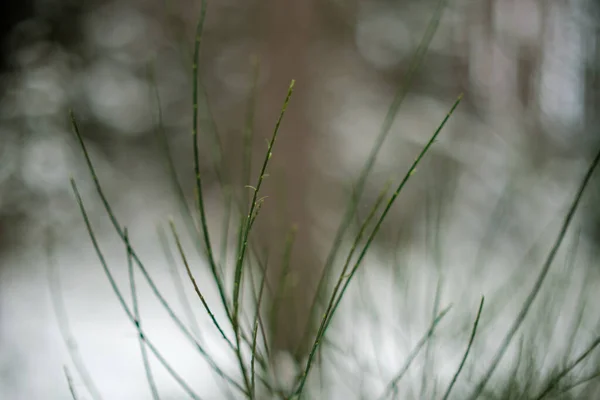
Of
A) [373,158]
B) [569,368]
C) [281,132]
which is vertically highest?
[281,132]

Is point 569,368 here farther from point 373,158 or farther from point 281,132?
point 281,132

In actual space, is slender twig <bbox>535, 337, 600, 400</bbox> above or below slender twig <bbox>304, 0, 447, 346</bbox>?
below

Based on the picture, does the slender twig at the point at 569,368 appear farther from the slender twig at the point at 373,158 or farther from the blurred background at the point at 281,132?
the blurred background at the point at 281,132

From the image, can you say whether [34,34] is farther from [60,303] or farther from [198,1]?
[60,303]

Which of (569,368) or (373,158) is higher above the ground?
(373,158)

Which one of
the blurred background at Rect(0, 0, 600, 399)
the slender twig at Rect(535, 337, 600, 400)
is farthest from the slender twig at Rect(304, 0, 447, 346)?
the blurred background at Rect(0, 0, 600, 399)

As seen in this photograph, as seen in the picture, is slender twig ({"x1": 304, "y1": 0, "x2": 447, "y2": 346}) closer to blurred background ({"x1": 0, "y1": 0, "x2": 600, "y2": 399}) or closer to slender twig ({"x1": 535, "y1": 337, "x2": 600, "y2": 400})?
slender twig ({"x1": 535, "y1": 337, "x2": 600, "y2": 400})

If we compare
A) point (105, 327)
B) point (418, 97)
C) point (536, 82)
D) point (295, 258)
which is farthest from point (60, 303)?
point (536, 82)

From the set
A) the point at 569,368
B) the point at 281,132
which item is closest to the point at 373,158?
the point at 569,368
